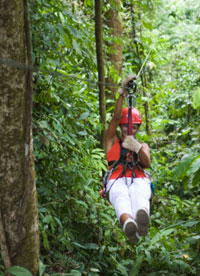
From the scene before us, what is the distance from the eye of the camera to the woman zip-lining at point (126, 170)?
10.4 feet

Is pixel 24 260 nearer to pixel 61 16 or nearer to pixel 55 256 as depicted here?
pixel 55 256

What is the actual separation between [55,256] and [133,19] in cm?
492

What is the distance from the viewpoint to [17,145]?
6.62 feet

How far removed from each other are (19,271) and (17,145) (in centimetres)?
75

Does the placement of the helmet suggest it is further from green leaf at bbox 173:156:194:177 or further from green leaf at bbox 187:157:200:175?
green leaf at bbox 187:157:200:175

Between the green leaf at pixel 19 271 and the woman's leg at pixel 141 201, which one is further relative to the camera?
the woman's leg at pixel 141 201

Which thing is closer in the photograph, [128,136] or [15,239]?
[15,239]

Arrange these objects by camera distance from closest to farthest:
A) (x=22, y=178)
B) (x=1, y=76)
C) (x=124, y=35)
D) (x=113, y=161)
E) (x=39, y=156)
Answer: (x=1, y=76) < (x=22, y=178) < (x=39, y=156) < (x=113, y=161) < (x=124, y=35)

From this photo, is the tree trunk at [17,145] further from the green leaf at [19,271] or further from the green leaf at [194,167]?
the green leaf at [194,167]

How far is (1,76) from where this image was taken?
6.11ft

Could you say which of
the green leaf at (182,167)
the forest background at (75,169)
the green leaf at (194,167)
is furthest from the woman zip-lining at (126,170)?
the green leaf at (194,167)

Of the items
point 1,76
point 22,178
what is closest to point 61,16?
point 1,76

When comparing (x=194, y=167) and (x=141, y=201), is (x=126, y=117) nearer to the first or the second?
(x=141, y=201)

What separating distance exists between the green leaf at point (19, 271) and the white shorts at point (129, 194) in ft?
3.60
